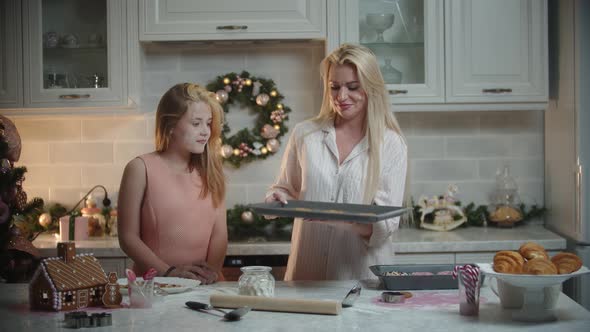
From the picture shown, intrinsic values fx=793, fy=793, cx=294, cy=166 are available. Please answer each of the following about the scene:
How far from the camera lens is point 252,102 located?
13.4 ft

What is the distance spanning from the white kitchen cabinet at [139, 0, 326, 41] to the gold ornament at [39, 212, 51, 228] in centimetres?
102

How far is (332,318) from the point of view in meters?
2.11

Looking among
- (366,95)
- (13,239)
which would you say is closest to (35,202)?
(13,239)

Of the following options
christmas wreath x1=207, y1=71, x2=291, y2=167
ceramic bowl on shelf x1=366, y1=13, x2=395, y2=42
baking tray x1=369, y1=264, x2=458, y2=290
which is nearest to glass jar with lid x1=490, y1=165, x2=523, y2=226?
ceramic bowl on shelf x1=366, y1=13, x2=395, y2=42

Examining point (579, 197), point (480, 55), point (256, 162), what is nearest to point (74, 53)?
point (256, 162)

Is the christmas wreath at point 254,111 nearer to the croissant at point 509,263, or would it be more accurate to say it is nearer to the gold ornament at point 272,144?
the gold ornament at point 272,144

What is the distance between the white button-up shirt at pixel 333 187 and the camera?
284cm

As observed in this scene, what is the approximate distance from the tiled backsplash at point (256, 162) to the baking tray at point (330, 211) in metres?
1.54

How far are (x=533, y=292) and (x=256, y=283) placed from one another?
0.77 meters

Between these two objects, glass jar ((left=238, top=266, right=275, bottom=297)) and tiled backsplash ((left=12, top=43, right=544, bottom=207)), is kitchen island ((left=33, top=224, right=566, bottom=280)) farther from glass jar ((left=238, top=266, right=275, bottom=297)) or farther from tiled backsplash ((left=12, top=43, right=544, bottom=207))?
glass jar ((left=238, top=266, right=275, bottom=297))

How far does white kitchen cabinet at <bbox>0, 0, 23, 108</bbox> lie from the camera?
3801 millimetres

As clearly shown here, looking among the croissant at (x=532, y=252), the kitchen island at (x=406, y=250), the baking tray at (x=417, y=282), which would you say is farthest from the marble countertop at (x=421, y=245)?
the croissant at (x=532, y=252)

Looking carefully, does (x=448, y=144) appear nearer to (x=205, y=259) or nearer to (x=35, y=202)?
(x=205, y=259)

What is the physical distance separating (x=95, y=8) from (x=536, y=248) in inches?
100.0
